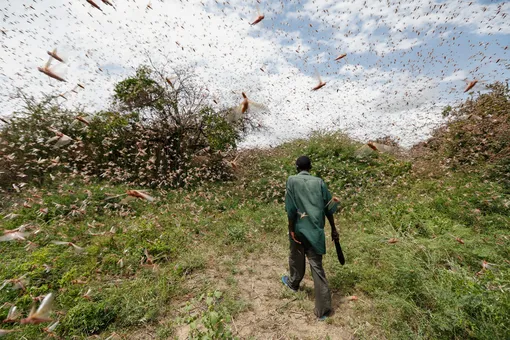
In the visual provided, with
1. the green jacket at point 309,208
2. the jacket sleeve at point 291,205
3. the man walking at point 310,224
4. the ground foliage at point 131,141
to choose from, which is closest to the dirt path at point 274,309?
the man walking at point 310,224

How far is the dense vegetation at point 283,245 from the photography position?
2486mm

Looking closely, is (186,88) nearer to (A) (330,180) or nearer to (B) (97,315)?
(A) (330,180)

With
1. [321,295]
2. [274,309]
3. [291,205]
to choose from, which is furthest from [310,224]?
[274,309]

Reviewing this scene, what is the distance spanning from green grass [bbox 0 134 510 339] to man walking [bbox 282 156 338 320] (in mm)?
505

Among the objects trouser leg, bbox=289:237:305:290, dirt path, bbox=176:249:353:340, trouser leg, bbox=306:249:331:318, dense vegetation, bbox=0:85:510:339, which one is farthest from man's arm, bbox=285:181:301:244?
dense vegetation, bbox=0:85:510:339

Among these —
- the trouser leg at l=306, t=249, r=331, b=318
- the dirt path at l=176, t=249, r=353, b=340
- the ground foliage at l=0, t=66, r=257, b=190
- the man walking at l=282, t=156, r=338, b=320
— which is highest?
the ground foliage at l=0, t=66, r=257, b=190

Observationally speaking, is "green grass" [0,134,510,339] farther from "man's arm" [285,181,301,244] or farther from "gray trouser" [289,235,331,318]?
"man's arm" [285,181,301,244]

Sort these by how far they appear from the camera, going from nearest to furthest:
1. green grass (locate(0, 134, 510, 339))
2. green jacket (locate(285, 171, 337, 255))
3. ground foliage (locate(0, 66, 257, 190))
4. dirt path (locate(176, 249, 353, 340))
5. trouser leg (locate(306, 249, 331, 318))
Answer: green grass (locate(0, 134, 510, 339)), dirt path (locate(176, 249, 353, 340)), trouser leg (locate(306, 249, 331, 318)), green jacket (locate(285, 171, 337, 255)), ground foliage (locate(0, 66, 257, 190))

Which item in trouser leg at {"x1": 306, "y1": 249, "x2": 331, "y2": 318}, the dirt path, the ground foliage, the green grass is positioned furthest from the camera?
the ground foliage

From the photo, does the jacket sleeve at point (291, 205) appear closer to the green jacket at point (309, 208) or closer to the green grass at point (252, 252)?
the green jacket at point (309, 208)

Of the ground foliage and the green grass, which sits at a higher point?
the ground foliage

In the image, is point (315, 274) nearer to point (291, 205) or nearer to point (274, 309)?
point (274, 309)

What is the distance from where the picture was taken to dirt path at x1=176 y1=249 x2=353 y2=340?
2576 millimetres

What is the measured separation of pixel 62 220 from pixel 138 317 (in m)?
4.13
